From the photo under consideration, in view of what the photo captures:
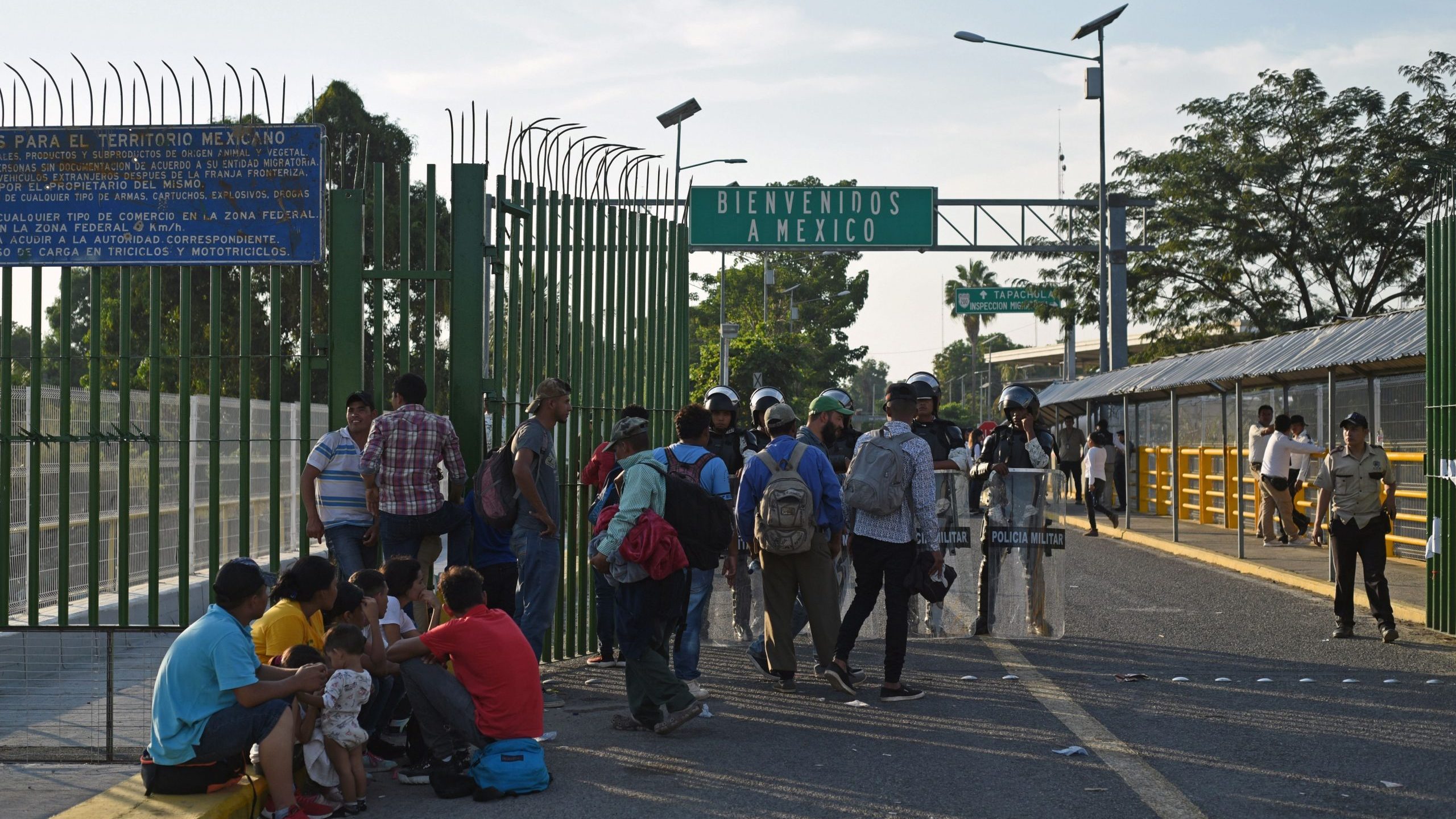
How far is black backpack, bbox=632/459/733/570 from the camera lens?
785cm

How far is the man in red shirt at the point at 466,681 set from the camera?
21.0ft

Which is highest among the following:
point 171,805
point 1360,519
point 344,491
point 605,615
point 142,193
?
point 142,193

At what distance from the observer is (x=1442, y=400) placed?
36.1 ft

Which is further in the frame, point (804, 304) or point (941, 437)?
point (804, 304)

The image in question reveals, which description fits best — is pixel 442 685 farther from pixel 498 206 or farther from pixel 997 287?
pixel 997 287

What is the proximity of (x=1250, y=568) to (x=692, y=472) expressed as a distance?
10587 mm

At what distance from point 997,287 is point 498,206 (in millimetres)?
29980

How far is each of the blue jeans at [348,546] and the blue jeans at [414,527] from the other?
5.5 inches

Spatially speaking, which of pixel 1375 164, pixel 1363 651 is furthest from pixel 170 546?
pixel 1375 164

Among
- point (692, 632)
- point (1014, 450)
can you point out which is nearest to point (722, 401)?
point (692, 632)

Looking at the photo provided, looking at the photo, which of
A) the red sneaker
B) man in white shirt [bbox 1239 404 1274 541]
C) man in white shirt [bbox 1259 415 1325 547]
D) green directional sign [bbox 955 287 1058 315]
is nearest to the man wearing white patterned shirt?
the red sneaker

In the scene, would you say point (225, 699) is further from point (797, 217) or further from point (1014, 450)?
point (797, 217)

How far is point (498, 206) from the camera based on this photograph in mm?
8820

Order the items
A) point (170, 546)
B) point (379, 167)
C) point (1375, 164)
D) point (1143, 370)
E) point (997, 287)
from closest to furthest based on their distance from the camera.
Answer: point (379, 167) → point (170, 546) → point (1143, 370) → point (1375, 164) → point (997, 287)
